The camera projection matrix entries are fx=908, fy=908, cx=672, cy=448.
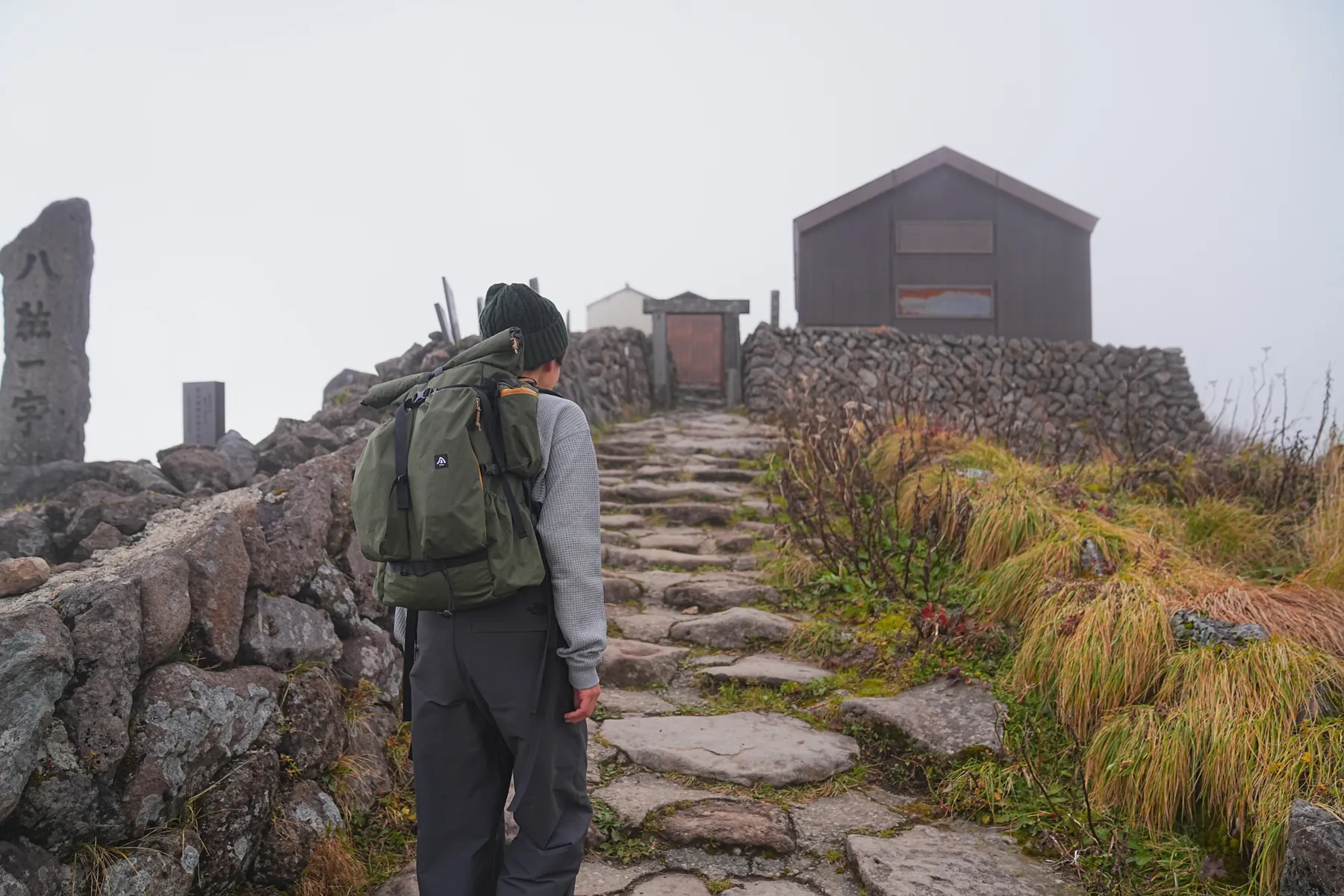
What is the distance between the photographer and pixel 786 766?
3.94 metres

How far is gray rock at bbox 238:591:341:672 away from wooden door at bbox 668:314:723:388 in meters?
15.2

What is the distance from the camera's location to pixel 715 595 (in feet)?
19.9

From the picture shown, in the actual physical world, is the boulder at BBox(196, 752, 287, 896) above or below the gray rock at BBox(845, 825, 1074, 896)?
above

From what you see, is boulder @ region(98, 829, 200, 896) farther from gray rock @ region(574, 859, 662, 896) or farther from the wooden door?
the wooden door

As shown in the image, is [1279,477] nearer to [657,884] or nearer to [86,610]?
[657,884]

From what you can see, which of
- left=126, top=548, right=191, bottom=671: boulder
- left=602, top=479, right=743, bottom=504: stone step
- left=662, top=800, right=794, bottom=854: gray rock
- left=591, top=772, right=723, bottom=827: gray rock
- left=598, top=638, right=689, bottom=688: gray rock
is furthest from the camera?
left=602, top=479, right=743, bottom=504: stone step

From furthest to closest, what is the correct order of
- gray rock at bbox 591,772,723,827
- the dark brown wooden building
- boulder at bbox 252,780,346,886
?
the dark brown wooden building < gray rock at bbox 591,772,723,827 < boulder at bbox 252,780,346,886

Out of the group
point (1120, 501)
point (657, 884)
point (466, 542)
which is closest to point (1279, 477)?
point (1120, 501)

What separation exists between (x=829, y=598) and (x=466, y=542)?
422cm

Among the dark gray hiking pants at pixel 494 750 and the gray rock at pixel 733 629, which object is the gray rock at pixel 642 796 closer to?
the dark gray hiking pants at pixel 494 750

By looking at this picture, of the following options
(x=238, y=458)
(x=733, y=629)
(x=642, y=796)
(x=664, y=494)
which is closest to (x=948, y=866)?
(x=642, y=796)

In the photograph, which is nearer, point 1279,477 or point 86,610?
point 86,610

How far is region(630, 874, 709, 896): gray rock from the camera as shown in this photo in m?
3.11

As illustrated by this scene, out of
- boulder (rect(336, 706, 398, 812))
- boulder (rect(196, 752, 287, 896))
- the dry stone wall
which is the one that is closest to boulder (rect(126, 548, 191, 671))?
boulder (rect(196, 752, 287, 896))
